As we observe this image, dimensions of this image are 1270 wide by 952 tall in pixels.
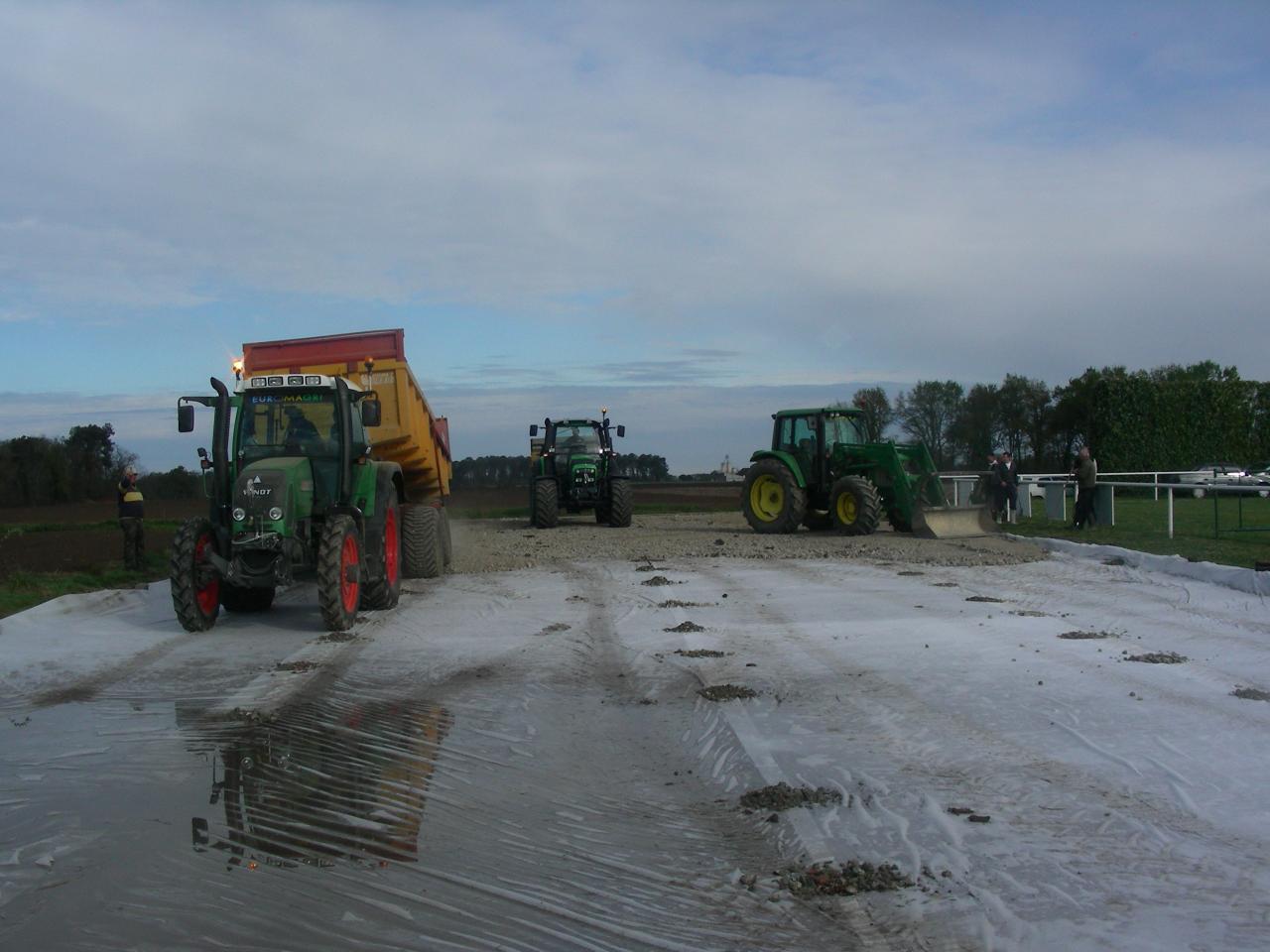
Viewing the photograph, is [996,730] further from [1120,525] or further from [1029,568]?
[1120,525]

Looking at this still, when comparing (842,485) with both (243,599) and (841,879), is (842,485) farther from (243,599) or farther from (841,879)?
(841,879)

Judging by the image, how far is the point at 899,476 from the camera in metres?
18.5

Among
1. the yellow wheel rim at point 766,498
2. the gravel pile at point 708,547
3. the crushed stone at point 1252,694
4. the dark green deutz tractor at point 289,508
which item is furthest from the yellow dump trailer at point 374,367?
the crushed stone at point 1252,694

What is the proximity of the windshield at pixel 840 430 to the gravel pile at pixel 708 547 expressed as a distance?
168 centimetres

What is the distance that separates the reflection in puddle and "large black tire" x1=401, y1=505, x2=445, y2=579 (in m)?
6.28

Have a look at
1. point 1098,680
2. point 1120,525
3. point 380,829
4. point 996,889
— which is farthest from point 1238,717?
point 1120,525

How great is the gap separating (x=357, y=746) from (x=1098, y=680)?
464cm

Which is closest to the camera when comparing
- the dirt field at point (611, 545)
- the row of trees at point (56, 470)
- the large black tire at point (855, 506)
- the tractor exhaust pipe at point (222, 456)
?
the tractor exhaust pipe at point (222, 456)

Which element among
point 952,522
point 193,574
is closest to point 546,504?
point 952,522

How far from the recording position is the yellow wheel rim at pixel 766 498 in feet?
67.2

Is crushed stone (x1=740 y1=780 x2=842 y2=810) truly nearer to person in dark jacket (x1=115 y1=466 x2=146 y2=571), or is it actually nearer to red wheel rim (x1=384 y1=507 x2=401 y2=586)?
red wheel rim (x1=384 y1=507 x2=401 y2=586)

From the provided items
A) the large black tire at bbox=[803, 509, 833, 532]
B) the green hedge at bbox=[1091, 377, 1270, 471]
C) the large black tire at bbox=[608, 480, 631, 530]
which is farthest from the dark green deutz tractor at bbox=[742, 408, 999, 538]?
the green hedge at bbox=[1091, 377, 1270, 471]

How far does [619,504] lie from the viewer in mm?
23625

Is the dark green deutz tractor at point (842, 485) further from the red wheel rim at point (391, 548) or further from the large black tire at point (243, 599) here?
the large black tire at point (243, 599)
